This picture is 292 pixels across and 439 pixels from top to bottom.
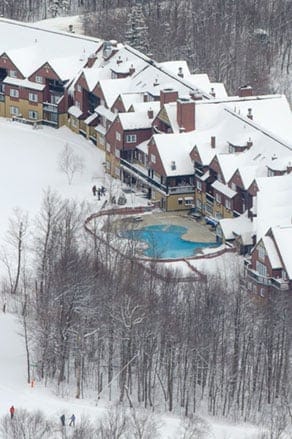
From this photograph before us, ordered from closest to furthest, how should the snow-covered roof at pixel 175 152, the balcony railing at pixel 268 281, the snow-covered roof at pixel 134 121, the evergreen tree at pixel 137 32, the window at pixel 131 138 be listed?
the balcony railing at pixel 268 281
the snow-covered roof at pixel 175 152
the snow-covered roof at pixel 134 121
the window at pixel 131 138
the evergreen tree at pixel 137 32

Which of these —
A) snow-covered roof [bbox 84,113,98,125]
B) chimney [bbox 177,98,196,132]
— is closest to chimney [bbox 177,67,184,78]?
snow-covered roof [bbox 84,113,98,125]

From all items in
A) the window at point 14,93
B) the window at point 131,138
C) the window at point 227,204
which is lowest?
the window at point 227,204

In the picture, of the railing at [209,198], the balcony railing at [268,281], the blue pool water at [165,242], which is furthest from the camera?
the railing at [209,198]

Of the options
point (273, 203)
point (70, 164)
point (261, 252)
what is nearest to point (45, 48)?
point (70, 164)

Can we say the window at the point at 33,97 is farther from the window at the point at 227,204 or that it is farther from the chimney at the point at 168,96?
the window at the point at 227,204

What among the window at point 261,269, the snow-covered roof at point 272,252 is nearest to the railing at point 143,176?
the window at point 261,269

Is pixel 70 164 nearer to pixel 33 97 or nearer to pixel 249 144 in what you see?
pixel 33 97
